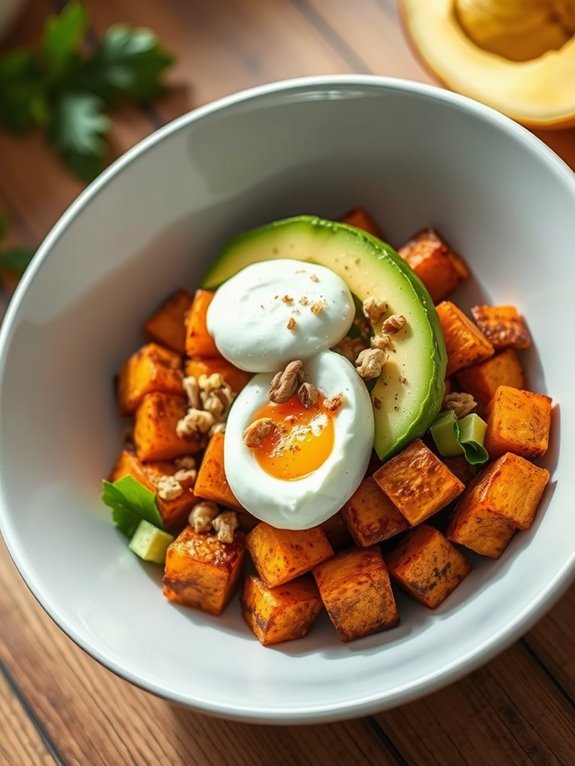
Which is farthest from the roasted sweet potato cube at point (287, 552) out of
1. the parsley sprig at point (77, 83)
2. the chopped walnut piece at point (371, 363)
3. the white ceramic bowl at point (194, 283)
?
the parsley sprig at point (77, 83)

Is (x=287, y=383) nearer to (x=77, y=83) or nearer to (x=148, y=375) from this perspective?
(x=148, y=375)

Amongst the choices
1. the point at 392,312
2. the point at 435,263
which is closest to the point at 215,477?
the point at 392,312

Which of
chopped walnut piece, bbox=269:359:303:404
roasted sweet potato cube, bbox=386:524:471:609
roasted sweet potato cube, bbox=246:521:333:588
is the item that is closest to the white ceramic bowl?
roasted sweet potato cube, bbox=386:524:471:609

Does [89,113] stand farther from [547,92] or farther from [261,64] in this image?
[547,92]

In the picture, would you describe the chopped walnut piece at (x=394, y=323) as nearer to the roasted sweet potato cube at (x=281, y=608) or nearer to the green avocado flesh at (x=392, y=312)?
the green avocado flesh at (x=392, y=312)

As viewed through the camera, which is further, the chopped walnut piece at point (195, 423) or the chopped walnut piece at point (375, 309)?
the chopped walnut piece at point (195, 423)

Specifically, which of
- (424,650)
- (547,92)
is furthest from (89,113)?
(424,650)

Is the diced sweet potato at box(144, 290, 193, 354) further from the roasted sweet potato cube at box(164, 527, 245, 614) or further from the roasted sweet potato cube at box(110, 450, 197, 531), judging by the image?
the roasted sweet potato cube at box(164, 527, 245, 614)
